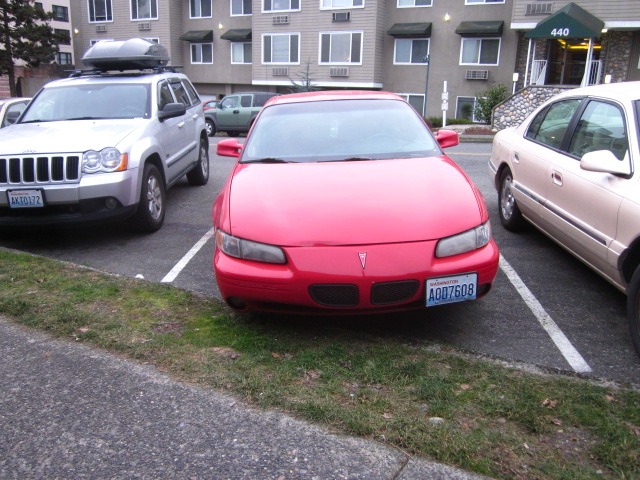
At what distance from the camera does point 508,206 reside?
21.0 ft

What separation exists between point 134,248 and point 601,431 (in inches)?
187

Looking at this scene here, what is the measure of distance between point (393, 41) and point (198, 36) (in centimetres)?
1163

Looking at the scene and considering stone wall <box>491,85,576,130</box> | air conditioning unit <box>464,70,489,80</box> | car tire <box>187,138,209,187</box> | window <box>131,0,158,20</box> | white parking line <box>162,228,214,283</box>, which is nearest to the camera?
white parking line <box>162,228,214,283</box>

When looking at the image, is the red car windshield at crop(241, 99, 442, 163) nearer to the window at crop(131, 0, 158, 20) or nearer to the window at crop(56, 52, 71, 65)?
the window at crop(131, 0, 158, 20)

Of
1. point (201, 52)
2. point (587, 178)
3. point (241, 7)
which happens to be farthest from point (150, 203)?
point (201, 52)

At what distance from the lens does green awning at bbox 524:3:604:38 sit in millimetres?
22203

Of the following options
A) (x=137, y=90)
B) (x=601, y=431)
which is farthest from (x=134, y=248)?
(x=601, y=431)

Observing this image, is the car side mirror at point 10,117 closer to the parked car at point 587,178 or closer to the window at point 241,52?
the parked car at point 587,178

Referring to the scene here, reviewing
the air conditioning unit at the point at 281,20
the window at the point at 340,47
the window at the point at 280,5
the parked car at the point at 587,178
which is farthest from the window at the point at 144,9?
the parked car at the point at 587,178

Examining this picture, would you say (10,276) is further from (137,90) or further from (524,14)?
(524,14)

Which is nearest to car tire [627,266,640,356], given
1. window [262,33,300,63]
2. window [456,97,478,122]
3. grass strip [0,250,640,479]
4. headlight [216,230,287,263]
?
grass strip [0,250,640,479]

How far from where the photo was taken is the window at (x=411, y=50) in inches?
1139

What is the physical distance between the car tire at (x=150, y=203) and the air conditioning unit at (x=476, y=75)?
23813mm

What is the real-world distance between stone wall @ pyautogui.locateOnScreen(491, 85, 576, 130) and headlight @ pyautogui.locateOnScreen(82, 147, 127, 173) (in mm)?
17966
